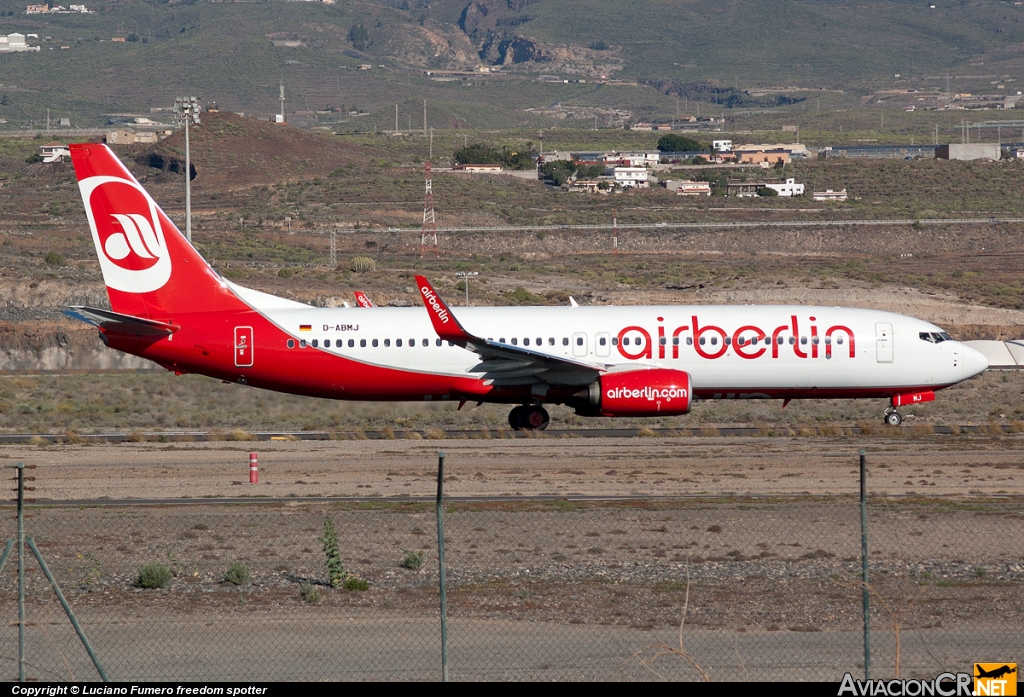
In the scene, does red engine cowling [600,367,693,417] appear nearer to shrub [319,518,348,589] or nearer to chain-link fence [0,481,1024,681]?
chain-link fence [0,481,1024,681]

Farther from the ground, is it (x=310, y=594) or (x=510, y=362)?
(x=510, y=362)

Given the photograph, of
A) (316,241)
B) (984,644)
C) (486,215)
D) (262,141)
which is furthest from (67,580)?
(262,141)

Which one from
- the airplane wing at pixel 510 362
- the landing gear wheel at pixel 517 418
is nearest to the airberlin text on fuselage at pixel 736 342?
the airplane wing at pixel 510 362

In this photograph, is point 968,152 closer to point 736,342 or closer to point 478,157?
point 478,157

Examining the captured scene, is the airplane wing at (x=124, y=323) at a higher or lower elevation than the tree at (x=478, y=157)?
lower

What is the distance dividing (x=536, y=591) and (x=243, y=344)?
19.2 meters

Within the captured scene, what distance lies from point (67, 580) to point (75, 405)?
26747 mm

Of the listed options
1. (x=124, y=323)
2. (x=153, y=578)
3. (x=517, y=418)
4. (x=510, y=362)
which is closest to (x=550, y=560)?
(x=153, y=578)

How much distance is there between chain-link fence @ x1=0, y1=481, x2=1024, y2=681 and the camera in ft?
53.0

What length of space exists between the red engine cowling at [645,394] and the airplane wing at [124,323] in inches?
473

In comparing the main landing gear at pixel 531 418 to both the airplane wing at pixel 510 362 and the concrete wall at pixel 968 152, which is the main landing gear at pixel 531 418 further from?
the concrete wall at pixel 968 152

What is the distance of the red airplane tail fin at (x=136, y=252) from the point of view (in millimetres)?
36000

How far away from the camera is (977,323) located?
2687 inches

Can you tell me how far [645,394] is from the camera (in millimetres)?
35156
